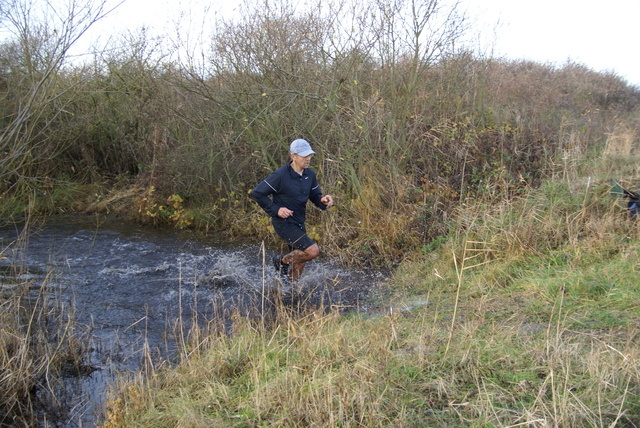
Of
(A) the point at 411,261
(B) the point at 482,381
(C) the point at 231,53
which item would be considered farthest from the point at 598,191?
(C) the point at 231,53

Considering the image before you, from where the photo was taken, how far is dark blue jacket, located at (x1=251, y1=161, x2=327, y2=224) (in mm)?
6469

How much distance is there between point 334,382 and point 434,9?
8006 mm

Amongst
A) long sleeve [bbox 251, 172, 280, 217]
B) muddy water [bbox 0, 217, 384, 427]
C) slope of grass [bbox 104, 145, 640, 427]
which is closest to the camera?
slope of grass [bbox 104, 145, 640, 427]

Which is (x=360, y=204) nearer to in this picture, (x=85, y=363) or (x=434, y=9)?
(x=434, y=9)

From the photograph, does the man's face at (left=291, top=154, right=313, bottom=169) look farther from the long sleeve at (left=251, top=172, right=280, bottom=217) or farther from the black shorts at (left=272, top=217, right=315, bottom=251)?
the black shorts at (left=272, top=217, right=315, bottom=251)

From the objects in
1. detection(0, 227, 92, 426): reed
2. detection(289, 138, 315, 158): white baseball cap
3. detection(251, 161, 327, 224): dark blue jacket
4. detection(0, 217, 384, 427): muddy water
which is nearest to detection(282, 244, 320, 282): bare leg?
detection(0, 217, 384, 427): muddy water

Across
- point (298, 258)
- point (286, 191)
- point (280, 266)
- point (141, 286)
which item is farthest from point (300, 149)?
point (141, 286)

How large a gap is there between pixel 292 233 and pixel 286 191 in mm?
546

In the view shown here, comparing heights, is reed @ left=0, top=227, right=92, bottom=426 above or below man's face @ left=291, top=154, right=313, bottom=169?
below

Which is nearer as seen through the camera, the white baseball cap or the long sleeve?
the white baseball cap

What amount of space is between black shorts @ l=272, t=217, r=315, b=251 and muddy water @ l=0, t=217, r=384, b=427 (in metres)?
0.59

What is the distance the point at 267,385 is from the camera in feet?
12.0

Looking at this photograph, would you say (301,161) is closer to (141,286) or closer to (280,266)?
(280,266)

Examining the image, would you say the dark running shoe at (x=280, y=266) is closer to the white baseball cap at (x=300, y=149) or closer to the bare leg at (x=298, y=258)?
the bare leg at (x=298, y=258)
